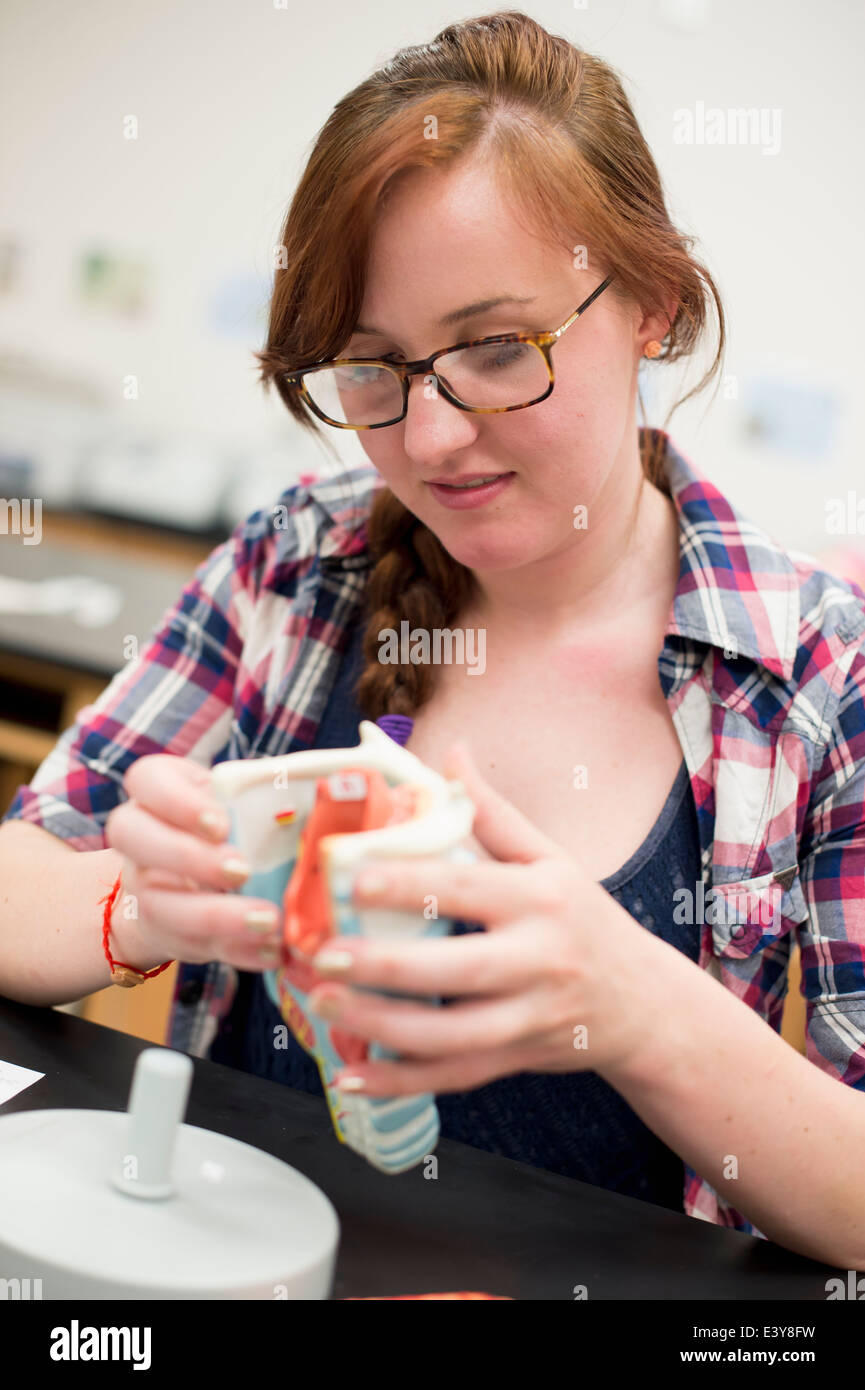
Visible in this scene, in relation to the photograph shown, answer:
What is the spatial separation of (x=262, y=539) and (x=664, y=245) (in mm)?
476

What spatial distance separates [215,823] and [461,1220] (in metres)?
0.28

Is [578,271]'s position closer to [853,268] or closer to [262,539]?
[262,539]

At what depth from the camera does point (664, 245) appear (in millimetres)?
1002

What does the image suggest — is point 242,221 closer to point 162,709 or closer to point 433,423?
point 162,709

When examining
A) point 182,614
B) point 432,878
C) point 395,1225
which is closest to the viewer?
point 432,878

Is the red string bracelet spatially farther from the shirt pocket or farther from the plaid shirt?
the shirt pocket

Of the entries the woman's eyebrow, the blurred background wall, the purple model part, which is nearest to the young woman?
the woman's eyebrow

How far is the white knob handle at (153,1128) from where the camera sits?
61 centimetres

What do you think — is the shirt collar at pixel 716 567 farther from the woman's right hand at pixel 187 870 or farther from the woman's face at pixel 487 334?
the woman's right hand at pixel 187 870

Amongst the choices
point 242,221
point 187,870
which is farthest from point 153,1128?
point 242,221

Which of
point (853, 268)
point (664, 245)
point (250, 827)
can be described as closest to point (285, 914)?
Result: point (250, 827)

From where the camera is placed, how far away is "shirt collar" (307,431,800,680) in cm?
105

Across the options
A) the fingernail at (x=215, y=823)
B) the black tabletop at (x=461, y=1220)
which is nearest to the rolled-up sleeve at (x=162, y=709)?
the black tabletop at (x=461, y=1220)

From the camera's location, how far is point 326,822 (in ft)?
1.97
